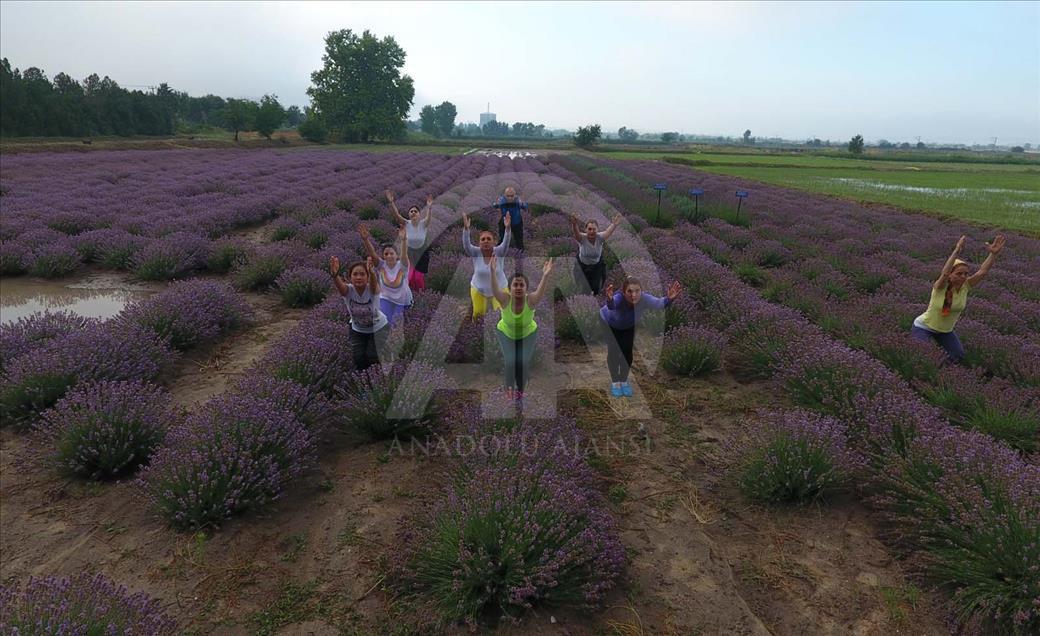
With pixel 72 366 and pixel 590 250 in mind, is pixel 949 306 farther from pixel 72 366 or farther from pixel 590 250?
pixel 72 366

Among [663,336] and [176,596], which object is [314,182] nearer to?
[663,336]

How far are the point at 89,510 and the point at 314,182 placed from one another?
1823 centimetres

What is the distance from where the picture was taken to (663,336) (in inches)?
266

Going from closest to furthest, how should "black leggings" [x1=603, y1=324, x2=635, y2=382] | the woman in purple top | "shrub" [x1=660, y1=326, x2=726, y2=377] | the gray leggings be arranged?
the gray leggings, the woman in purple top, "black leggings" [x1=603, y1=324, x2=635, y2=382], "shrub" [x1=660, y1=326, x2=726, y2=377]

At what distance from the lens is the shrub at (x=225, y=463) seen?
3.36 m

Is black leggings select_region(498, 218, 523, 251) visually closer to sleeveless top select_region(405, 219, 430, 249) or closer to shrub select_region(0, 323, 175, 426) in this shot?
sleeveless top select_region(405, 219, 430, 249)

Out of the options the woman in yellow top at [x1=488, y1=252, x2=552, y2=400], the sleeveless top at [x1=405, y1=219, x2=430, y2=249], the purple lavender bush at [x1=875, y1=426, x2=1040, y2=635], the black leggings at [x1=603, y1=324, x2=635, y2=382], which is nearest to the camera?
the purple lavender bush at [x1=875, y1=426, x2=1040, y2=635]

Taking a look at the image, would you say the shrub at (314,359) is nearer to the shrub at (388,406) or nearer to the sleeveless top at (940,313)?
the shrub at (388,406)

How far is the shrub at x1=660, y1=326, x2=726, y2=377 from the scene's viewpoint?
19.3 feet

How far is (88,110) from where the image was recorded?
52.6 meters

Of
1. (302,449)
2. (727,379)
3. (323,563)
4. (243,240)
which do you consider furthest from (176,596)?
(243,240)

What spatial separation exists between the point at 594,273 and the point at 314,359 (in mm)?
4029

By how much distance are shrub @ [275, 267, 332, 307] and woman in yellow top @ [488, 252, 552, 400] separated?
13.7ft

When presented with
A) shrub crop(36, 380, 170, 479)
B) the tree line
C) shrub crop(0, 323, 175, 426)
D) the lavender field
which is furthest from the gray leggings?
the tree line
